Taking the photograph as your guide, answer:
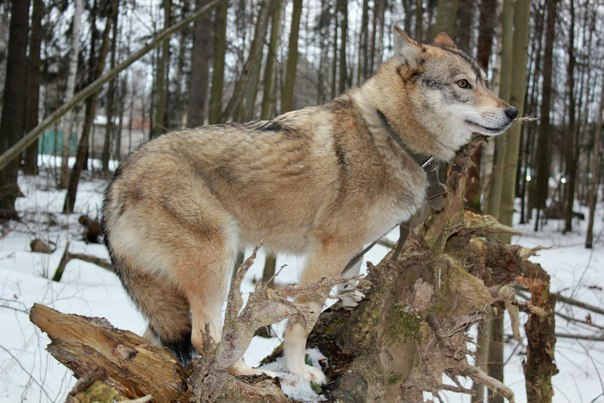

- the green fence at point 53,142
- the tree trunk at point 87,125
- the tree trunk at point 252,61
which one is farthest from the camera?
the green fence at point 53,142

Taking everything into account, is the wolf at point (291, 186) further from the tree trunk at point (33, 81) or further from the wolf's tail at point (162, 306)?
the tree trunk at point (33, 81)

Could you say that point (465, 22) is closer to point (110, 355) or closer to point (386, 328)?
point (386, 328)

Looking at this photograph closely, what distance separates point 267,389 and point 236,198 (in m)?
1.21

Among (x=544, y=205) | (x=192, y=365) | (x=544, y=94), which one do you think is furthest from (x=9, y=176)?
(x=544, y=205)

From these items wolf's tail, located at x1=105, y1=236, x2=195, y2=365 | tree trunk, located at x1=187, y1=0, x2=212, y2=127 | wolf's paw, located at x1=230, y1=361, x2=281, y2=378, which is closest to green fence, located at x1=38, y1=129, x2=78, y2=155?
tree trunk, located at x1=187, y1=0, x2=212, y2=127

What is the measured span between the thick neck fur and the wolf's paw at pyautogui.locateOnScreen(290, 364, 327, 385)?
150 centimetres

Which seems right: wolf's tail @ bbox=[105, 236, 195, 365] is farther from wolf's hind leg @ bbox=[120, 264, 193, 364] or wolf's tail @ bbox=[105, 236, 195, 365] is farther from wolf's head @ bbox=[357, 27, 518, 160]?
wolf's head @ bbox=[357, 27, 518, 160]

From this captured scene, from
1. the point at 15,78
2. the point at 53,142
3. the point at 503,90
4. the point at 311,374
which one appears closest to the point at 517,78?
the point at 503,90

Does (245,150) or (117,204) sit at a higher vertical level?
(245,150)

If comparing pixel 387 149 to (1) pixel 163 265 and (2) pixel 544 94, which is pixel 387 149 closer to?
(1) pixel 163 265

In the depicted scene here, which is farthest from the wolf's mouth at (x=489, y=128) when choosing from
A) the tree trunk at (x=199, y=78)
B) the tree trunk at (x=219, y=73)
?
the tree trunk at (x=199, y=78)

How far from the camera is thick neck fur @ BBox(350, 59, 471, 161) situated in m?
3.65

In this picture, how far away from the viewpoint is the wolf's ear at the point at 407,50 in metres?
3.63

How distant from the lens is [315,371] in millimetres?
2961
